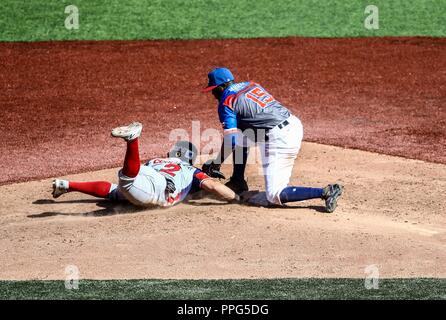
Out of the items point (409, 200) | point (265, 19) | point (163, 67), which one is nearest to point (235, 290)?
point (409, 200)

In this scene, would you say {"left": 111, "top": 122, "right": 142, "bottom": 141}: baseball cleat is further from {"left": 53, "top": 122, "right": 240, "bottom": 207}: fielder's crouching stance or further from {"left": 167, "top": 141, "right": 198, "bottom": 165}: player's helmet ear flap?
{"left": 167, "top": 141, "right": 198, "bottom": 165}: player's helmet ear flap

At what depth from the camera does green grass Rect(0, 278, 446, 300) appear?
18.5 ft

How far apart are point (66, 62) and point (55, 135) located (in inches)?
163

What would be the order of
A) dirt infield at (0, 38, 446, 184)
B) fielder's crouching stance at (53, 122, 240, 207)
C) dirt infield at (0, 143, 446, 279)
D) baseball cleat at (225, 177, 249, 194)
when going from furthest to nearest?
dirt infield at (0, 38, 446, 184) < baseball cleat at (225, 177, 249, 194) < fielder's crouching stance at (53, 122, 240, 207) < dirt infield at (0, 143, 446, 279)

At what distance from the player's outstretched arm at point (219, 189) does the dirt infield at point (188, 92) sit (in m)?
2.22

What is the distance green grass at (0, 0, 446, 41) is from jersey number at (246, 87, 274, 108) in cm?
898

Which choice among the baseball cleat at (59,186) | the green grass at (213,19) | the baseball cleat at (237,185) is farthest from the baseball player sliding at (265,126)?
the green grass at (213,19)

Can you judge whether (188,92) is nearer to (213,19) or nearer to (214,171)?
(213,19)

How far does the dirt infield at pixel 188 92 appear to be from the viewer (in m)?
10.6

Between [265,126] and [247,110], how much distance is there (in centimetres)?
25

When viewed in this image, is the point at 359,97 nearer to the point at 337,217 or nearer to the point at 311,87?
the point at 311,87

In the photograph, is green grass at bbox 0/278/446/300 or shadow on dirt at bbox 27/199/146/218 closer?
green grass at bbox 0/278/446/300

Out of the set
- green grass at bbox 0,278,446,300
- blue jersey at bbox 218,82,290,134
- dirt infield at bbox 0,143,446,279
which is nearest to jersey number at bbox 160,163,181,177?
dirt infield at bbox 0,143,446,279

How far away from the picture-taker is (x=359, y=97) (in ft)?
42.1
